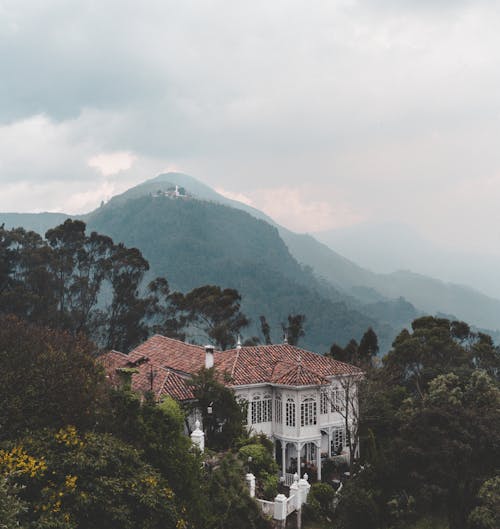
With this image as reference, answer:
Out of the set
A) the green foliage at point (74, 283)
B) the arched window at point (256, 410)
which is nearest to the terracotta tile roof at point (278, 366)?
the arched window at point (256, 410)

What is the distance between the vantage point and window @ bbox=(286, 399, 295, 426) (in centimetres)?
2809

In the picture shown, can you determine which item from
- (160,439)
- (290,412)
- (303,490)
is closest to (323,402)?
(290,412)

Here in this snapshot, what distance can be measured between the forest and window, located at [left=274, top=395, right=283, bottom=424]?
2868 mm

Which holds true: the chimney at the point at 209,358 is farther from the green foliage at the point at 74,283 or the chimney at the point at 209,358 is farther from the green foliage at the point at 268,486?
the green foliage at the point at 74,283

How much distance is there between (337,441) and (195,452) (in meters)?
15.4

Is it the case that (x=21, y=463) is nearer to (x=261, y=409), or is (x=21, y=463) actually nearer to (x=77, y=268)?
(x=261, y=409)

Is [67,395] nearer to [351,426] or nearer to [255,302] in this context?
[351,426]

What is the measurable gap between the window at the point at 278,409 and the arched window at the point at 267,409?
0.25m

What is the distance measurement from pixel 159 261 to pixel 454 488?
17311 cm

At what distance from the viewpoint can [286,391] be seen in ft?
92.5

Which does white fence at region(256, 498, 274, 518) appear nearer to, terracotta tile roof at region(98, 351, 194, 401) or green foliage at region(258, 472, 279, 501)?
green foliage at region(258, 472, 279, 501)

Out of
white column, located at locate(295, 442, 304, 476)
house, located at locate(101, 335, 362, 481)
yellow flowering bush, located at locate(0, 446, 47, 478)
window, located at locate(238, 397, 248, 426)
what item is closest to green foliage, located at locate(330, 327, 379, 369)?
house, located at locate(101, 335, 362, 481)

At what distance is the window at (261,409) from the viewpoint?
28.5m

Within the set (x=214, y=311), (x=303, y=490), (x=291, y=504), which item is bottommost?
(x=291, y=504)
